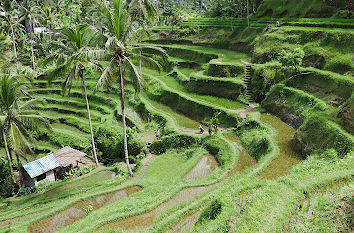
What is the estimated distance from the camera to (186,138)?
2184cm

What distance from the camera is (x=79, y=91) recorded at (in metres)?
36.7

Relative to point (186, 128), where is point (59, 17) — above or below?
above

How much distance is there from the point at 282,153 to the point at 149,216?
895 cm

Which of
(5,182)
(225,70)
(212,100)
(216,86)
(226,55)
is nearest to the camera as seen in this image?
(5,182)

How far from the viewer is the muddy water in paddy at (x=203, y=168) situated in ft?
54.1

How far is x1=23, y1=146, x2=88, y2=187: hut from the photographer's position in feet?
62.6

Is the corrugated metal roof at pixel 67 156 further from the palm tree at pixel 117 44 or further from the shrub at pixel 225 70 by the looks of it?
the shrub at pixel 225 70

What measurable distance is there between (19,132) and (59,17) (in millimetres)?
61986

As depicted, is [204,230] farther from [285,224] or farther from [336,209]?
[336,209]

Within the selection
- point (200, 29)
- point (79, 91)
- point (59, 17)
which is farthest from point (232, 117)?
point (59, 17)

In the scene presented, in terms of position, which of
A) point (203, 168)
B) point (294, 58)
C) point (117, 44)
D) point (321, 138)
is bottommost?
point (203, 168)

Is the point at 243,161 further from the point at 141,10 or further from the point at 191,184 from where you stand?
the point at 141,10

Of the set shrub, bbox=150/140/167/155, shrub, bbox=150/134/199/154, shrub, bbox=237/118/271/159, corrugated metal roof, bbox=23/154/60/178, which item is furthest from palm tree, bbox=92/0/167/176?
corrugated metal roof, bbox=23/154/60/178

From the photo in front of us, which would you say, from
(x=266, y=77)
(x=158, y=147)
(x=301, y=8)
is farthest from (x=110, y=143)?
(x=301, y=8)
